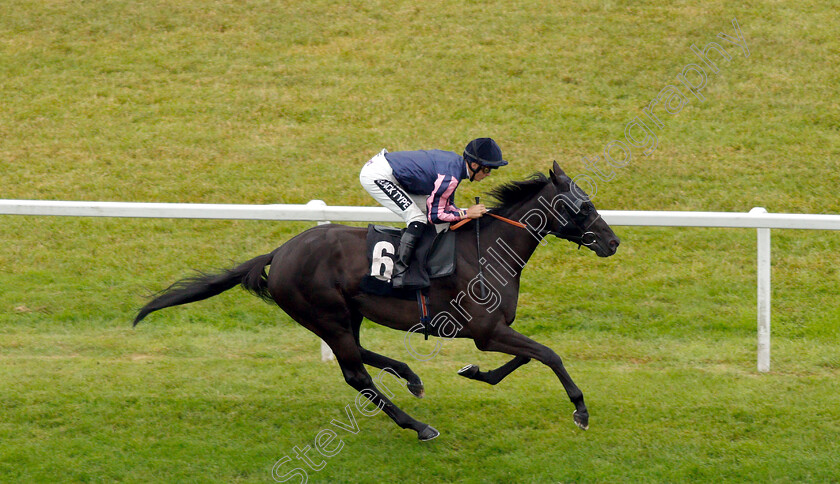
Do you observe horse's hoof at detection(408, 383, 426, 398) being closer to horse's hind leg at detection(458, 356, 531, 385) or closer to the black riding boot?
horse's hind leg at detection(458, 356, 531, 385)

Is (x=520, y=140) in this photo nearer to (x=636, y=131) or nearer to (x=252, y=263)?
(x=636, y=131)

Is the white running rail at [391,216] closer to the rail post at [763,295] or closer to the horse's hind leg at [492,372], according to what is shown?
the rail post at [763,295]

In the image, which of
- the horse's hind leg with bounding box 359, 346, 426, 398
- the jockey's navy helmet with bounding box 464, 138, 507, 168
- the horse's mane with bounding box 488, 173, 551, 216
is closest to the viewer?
the jockey's navy helmet with bounding box 464, 138, 507, 168

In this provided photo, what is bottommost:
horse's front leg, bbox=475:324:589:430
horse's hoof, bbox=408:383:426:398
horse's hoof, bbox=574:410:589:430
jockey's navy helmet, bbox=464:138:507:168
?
horse's hoof, bbox=408:383:426:398

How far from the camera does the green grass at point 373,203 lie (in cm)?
506

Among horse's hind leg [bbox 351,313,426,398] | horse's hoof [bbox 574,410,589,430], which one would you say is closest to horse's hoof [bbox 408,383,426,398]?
horse's hind leg [bbox 351,313,426,398]

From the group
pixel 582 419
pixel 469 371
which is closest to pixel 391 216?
pixel 469 371

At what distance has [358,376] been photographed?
528 centimetres

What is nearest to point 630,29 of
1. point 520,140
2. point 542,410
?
point 520,140

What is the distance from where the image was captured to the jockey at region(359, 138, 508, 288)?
4969 millimetres

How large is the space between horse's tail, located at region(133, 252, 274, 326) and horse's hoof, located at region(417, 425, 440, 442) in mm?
1249

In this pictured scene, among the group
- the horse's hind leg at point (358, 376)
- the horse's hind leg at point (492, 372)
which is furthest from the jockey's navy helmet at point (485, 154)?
the horse's hind leg at point (358, 376)

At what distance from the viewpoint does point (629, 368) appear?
237 inches

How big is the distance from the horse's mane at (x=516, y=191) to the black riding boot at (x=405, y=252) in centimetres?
51
